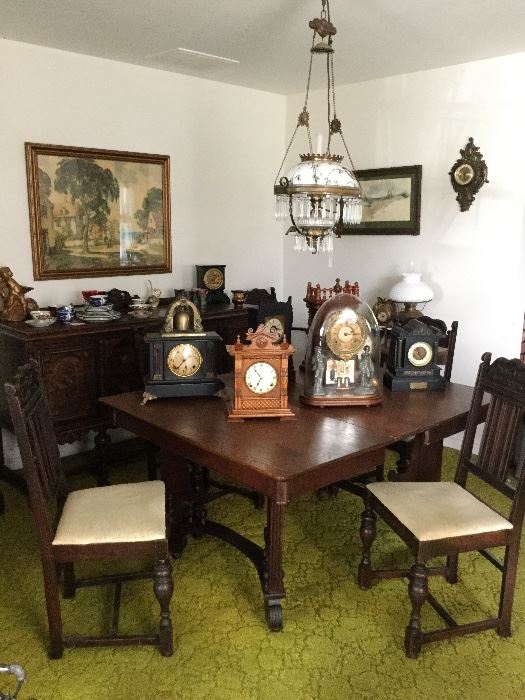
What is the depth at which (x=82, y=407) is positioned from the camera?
12.4ft

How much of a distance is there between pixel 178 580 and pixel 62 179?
2670 mm

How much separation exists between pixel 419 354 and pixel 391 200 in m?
2.03

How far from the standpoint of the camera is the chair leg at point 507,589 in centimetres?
240

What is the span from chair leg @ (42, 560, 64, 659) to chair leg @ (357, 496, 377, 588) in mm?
1298

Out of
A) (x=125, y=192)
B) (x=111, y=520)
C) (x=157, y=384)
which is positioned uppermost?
(x=125, y=192)

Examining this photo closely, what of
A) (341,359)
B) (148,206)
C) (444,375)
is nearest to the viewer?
(341,359)

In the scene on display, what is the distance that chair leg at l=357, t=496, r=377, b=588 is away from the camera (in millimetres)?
2734

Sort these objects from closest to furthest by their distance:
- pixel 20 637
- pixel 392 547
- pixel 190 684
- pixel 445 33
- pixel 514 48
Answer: pixel 190 684, pixel 20 637, pixel 392 547, pixel 445 33, pixel 514 48

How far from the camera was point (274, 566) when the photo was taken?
7.97 feet

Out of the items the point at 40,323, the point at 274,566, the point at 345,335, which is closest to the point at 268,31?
the point at 345,335

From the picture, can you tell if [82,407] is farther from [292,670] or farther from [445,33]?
[445,33]

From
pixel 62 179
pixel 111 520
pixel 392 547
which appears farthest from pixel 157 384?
pixel 62 179

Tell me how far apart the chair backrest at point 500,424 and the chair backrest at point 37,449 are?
1718mm

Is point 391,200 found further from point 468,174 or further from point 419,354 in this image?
point 419,354
